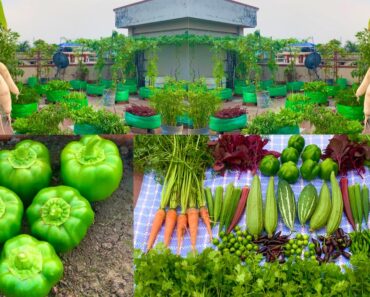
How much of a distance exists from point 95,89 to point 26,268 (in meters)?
2.04

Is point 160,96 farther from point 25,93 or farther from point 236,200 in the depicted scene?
point 236,200

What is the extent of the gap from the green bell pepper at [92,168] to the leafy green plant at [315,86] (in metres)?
2.06

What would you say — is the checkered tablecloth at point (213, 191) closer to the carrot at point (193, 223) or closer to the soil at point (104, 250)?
the carrot at point (193, 223)

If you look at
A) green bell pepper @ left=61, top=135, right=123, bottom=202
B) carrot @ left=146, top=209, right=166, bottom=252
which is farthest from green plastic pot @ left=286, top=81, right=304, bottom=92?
green bell pepper @ left=61, top=135, right=123, bottom=202

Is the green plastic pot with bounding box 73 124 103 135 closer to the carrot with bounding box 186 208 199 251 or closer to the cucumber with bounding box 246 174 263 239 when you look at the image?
the carrot with bounding box 186 208 199 251

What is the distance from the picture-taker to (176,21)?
14.0 ft

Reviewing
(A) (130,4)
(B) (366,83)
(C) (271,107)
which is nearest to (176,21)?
(A) (130,4)

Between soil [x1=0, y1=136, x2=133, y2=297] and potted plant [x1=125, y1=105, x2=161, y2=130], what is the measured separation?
1351 mm

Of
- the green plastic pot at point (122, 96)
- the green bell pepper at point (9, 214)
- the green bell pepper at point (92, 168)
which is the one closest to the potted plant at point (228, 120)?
the green plastic pot at point (122, 96)

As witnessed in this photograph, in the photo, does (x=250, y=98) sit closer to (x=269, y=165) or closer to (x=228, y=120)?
(x=228, y=120)

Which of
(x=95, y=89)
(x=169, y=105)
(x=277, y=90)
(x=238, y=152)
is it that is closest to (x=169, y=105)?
(x=169, y=105)

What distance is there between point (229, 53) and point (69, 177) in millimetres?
1892

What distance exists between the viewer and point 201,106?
15.0 ft

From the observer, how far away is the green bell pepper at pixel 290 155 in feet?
11.8
